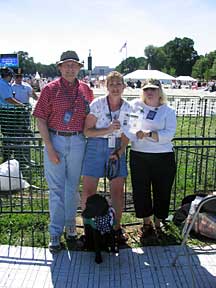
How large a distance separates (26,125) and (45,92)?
3.14m

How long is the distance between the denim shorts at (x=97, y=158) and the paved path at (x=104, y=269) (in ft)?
2.60

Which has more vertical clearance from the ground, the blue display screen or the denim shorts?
the blue display screen

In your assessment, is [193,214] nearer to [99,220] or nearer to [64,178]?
[99,220]

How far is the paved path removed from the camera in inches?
134

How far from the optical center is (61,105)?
11.8ft

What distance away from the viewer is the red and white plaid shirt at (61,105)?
3.59 metres

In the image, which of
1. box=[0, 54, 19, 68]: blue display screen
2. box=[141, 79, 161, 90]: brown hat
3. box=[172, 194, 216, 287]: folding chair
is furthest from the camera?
box=[0, 54, 19, 68]: blue display screen

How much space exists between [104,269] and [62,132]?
1302 mm

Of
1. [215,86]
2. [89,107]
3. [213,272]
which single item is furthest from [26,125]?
[215,86]

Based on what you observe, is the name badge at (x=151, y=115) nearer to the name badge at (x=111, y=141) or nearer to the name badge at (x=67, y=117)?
the name badge at (x=111, y=141)

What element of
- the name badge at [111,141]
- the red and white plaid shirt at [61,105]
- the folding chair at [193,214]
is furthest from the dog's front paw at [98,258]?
the red and white plaid shirt at [61,105]

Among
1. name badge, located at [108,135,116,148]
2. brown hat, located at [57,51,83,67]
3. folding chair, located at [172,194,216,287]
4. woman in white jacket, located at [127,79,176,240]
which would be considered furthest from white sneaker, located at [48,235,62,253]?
brown hat, located at [57,51,83,67]

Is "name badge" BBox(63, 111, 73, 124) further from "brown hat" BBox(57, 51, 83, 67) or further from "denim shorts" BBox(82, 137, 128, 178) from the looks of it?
"brown hat" BBox(57, 51, 83, 67)

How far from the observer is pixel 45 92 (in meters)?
3.60
